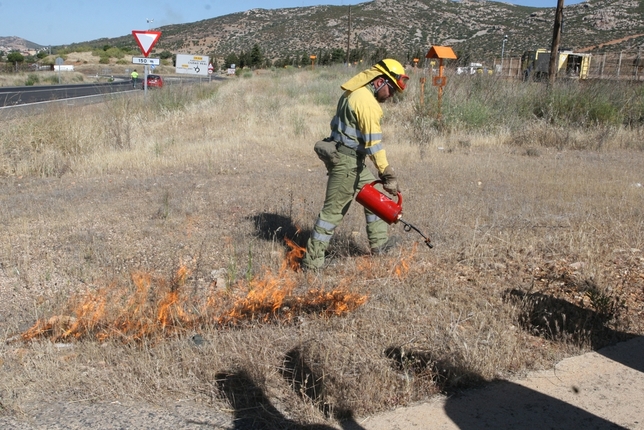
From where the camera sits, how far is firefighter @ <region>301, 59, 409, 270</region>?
15.4ft

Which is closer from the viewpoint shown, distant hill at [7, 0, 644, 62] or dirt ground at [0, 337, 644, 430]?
dirt ground at [0, 337, 644, 430]

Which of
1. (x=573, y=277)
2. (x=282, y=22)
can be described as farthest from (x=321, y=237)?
(x=282, y=22)

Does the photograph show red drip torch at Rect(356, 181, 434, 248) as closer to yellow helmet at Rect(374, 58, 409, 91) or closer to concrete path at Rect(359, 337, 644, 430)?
yellow helmet at Rect(374, 58, 409, 91)

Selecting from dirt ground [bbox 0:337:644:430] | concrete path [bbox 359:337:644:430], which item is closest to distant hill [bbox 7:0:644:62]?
concrete path [bbox 359:337:644:430]

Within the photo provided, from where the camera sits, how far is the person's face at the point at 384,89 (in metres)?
4.77

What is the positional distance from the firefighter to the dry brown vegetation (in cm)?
45

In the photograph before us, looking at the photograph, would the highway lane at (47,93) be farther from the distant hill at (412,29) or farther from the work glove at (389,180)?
the distant hill at (412,29)

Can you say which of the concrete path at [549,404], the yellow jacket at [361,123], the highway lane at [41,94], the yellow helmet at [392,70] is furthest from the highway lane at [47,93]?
the concrete path at [549,404]

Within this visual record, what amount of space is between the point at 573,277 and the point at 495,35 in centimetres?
6279

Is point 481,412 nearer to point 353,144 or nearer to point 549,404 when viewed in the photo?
point 549,404

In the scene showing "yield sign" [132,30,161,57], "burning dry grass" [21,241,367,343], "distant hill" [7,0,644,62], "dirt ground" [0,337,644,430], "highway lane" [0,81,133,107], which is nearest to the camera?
"dirt ground" [0,337,644,430]

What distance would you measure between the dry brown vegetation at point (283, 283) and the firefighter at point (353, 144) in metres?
0.45

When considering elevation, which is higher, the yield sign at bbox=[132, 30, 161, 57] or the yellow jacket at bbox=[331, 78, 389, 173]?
the yield sign at bbox=[132, 30, 161, 57]

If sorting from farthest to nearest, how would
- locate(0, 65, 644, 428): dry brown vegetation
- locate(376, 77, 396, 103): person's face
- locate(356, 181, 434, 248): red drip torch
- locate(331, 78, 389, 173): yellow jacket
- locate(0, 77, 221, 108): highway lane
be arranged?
locate(0, 77, 221, 108): highway lane
locate(356, 181, 434, 248): red drip torch
locate(376, 77, 396, 103): person's face
locate(331, 78, 389, 173): yellow jacket
locate(0, 65, 644, 428): dry brown vegetation
